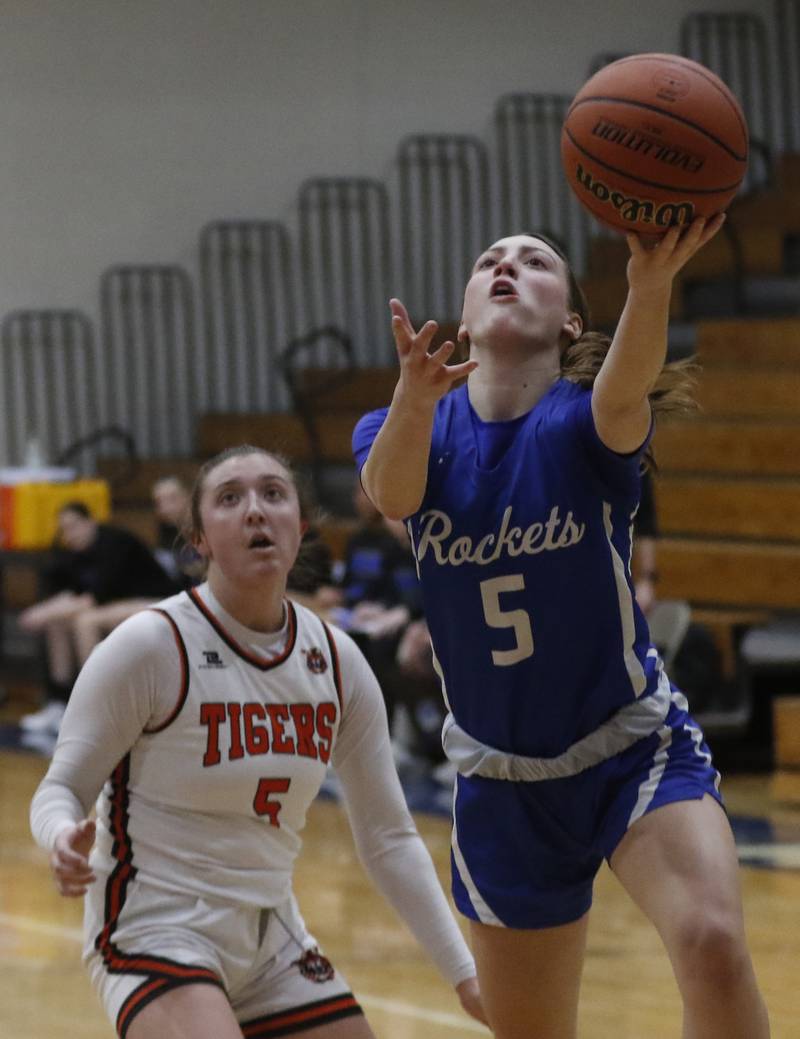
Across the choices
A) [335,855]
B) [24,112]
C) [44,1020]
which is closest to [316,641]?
[44,1020]

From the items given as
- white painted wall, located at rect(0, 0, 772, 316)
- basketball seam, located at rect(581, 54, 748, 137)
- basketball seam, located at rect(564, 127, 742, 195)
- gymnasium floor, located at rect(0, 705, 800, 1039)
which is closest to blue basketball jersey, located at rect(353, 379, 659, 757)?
basketball seam, located at rect(564, 127, 742, 195)

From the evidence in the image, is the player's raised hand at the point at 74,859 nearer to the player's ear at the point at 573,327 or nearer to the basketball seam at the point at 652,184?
the player's ear at the point at 573,327

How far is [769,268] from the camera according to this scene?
10914mm

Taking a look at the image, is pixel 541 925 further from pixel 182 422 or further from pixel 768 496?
pixel 182 422

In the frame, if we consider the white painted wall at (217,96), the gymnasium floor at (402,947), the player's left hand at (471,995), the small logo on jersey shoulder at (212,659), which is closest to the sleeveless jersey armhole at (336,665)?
the small logo on jersey shoulder at (212,659)

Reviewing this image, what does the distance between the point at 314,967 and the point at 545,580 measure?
760 millimetres

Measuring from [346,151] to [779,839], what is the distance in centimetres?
709

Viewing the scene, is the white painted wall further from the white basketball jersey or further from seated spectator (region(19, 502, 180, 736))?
the white basketball jersey

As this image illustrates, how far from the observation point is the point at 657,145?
264 cm

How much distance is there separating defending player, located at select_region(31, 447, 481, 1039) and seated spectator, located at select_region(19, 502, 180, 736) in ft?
20.4

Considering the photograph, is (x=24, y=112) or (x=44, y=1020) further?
(x=24, y=112)

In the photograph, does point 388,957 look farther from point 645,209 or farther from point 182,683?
point 645,209

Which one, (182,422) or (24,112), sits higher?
(24,112)

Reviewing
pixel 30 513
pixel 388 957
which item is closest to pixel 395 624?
pixel 388 957
